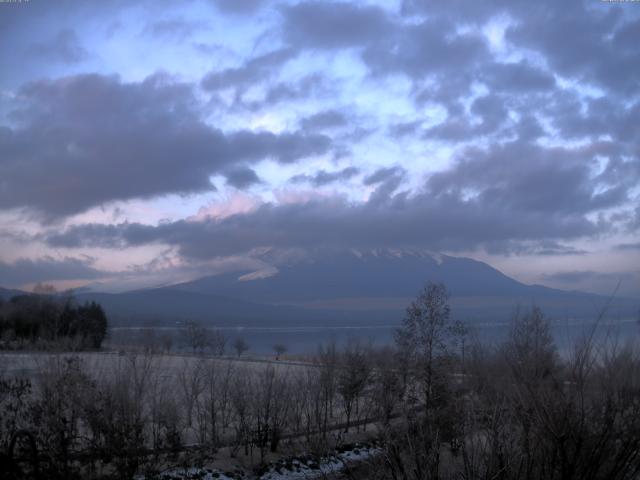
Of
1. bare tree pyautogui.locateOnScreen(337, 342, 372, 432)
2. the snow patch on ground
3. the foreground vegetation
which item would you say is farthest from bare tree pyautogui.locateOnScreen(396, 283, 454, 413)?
the snow patch on ground

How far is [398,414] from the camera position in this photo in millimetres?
19109

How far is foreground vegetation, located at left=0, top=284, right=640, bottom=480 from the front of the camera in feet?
20.2

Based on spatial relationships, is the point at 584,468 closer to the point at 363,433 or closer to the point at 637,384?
the point at 637,384

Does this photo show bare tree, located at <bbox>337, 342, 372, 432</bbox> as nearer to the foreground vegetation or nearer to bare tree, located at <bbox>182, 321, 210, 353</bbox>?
the foreground vegetation

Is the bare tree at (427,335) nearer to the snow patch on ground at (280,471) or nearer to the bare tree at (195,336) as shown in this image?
the snow patch on ground at (280,471)

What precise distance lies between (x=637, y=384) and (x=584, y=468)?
3743 mm

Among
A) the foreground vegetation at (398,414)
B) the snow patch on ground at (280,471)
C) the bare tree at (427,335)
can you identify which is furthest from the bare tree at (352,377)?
the snow patch on ground at (280,471)

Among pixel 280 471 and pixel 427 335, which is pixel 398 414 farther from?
pixel 427 335

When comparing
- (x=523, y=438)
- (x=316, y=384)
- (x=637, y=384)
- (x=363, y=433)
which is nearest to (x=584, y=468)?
(x=523, y=438)

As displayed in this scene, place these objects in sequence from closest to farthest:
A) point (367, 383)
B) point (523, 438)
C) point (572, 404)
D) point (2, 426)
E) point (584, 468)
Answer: point (584, 468)
point (572, 404)
point (523, 438)
point (2, 426)
point (367, 383)

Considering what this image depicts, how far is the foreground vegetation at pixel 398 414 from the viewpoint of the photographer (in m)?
6.17

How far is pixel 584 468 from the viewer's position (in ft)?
19.1

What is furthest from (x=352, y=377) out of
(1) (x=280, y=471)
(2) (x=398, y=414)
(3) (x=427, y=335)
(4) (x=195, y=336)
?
(4) (x=195, y=336)

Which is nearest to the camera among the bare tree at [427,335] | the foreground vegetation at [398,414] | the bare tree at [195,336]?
the foreground vegetation at [398,414]
